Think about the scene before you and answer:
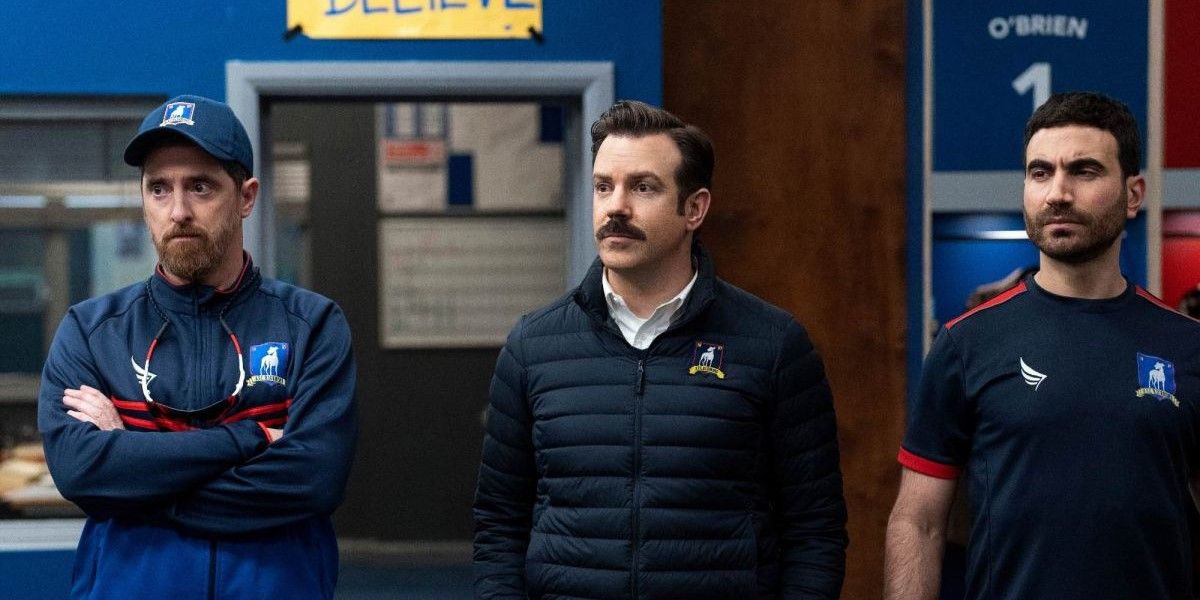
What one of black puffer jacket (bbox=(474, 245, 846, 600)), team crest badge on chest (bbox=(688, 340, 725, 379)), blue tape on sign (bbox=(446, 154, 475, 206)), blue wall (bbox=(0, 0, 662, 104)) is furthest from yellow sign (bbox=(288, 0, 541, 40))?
blue tape on sign (bbox=(446, 154, 475, 206))

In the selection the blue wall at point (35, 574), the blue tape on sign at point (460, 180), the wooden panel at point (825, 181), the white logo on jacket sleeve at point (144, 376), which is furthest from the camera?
the blue tape on sign at point (460, 180)

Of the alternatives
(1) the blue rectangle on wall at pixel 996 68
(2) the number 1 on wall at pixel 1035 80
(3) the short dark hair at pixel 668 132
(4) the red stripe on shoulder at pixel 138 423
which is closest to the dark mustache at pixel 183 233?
(4) the red stripe on shoulder at pixel 138 423

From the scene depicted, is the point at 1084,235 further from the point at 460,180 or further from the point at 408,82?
the point at 460,180

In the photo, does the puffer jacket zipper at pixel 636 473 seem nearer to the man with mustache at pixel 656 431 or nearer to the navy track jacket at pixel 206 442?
the man with mustache at pixel 656 431

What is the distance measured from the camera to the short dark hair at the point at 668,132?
2152mm

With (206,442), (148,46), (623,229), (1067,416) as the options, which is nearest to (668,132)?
(623,229)

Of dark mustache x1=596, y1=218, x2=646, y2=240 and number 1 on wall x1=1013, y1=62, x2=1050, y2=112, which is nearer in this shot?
dark mustache x1=596, y1=218, x2=646, y2=240

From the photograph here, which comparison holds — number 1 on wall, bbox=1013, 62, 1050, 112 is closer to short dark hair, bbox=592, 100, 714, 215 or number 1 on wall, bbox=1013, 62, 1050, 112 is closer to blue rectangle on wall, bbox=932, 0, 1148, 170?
blue rectangle on wall, bbox=932, 0, 1148, 170

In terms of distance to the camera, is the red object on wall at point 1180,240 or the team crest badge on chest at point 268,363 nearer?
the team crest badge on chest at point 268,363

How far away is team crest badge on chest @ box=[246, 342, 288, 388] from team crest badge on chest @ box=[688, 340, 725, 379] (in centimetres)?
78

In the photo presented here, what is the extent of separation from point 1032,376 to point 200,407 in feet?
4.92

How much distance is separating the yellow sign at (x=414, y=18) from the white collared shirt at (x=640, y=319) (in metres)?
1.47

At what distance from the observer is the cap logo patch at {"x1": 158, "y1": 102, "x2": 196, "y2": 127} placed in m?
2.25

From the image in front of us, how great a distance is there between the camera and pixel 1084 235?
2.13m
